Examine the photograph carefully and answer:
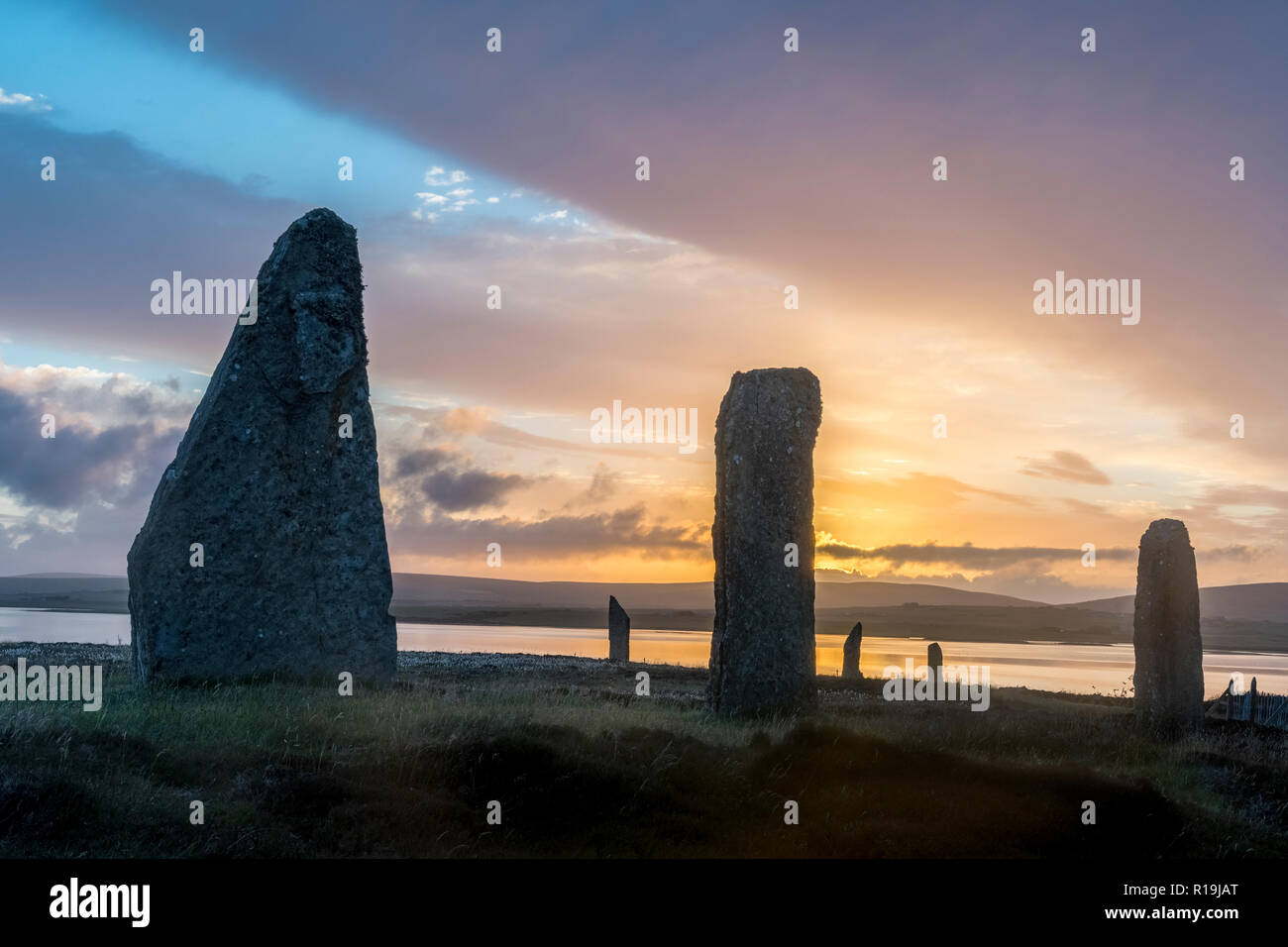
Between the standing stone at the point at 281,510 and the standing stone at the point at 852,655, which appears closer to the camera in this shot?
the standing stone at the point at 281,510

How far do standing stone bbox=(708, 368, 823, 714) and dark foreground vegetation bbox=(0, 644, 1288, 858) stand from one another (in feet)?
9.57

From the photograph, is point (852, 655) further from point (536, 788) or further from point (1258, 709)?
point (536, 788)

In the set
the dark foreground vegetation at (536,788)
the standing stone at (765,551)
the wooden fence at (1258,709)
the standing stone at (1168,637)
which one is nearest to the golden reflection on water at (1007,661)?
the wooden fence at (1258,709)

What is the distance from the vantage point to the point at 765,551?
17.3 meters

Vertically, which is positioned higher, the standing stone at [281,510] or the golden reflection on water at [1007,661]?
Answer: the standing stone at [281,510]

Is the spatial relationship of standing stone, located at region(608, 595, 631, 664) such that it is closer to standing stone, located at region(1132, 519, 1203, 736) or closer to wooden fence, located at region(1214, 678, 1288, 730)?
wooden fence, located at region(1214, 678, 1288, 730)

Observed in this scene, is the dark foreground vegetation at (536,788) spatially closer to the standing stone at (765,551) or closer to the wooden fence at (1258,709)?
the standing stone at (765,551)

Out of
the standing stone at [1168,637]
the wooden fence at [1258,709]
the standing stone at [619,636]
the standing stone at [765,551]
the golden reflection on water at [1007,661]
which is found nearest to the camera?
the standing stone at [765,551]

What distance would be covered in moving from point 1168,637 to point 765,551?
8.76 metres

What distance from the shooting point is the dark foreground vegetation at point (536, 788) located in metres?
8.42

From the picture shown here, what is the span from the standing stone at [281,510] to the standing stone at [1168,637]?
46.8 feet

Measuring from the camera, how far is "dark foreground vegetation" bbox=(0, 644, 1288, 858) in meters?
8.42
